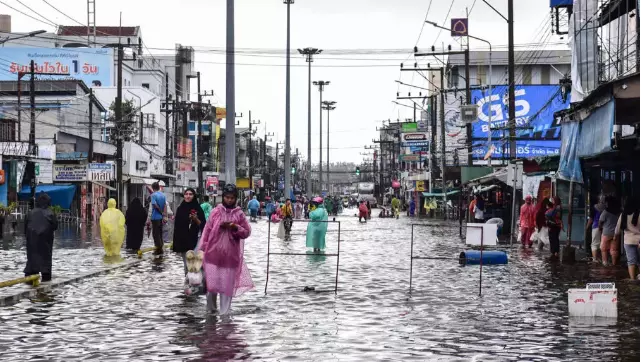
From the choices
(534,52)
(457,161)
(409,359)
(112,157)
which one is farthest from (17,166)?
(534,52)

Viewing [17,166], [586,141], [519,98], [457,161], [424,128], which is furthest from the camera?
[424,128]

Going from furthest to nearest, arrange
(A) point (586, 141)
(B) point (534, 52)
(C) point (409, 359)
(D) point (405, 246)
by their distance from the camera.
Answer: (B) point (534, 52) < (D) point (405, 246) < (A) point (586, 141) < (C) point (409, 359)

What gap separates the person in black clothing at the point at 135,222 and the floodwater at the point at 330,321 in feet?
19.9

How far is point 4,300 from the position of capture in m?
14.2

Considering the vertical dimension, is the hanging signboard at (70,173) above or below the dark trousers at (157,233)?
above

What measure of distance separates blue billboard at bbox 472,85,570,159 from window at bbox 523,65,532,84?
95.1 ft

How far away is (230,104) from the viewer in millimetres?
26797

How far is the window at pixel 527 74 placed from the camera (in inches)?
3770

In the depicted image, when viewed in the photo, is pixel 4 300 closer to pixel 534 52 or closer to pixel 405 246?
pixel 405 246

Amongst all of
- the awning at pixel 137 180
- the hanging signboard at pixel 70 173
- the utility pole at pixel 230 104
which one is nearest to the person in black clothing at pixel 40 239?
the utility pole at pixel 230 104

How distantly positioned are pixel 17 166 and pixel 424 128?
183 feet

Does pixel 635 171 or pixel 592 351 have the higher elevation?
pixel 635 171

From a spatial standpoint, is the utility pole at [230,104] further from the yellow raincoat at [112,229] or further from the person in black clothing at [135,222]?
the yellow raincoat at [112,229]

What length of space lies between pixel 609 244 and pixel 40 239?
11.6 meters
